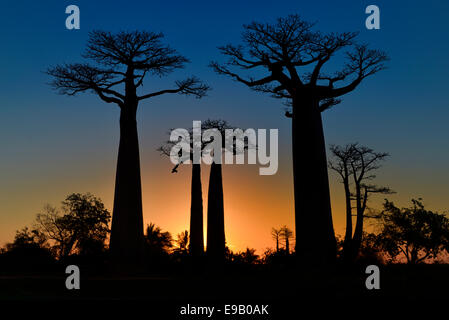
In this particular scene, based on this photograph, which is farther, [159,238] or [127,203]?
[159,238]

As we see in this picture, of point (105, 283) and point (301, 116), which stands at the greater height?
point (301, 116)

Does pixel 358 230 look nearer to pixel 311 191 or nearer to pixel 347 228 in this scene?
pixel 347 228

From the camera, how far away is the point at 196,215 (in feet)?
80.1

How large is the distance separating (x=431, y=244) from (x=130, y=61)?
61.4 feet

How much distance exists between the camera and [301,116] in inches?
549

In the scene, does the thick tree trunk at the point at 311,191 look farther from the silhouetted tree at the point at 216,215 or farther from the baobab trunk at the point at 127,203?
the silhouetted tree at the point at 216,215

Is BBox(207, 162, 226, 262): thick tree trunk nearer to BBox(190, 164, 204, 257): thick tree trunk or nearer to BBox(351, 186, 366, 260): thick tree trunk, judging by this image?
BBox(190, 164, 204, 257): thick tree trunk

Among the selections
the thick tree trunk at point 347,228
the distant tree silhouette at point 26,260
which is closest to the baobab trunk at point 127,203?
the distant tree silhouette at point 26,260

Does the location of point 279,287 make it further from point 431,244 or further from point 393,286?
point 431,244

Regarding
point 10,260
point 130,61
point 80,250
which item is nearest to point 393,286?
point 130,61

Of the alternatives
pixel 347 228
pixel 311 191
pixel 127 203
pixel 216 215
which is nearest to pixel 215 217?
pixel 216 215

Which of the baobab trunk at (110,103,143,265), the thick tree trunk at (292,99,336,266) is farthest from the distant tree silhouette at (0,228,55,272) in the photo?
the thick tree trunk at (292,99,336,266)

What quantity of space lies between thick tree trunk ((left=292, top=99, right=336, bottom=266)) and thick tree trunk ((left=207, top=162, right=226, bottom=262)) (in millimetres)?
9520

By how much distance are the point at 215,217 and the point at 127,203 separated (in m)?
7.15
